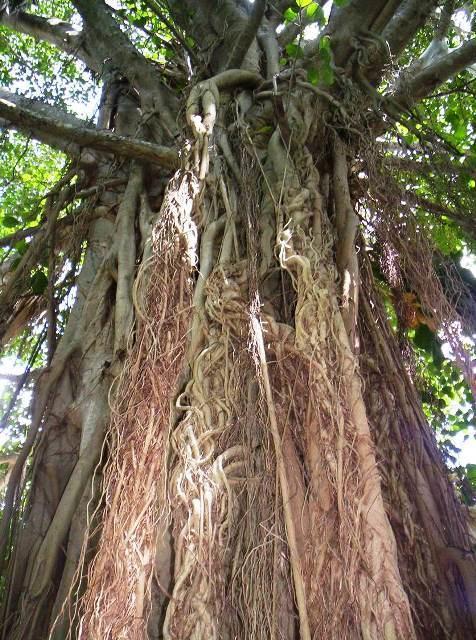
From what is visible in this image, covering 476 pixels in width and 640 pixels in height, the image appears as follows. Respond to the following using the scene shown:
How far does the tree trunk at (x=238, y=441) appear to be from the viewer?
1.28m

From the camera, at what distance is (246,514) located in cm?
143

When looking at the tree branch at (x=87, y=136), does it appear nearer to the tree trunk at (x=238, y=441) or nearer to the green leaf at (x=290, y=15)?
Result: the tree trunk at (x=238, y=441)

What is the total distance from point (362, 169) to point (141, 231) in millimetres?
987

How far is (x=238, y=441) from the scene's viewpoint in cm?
154

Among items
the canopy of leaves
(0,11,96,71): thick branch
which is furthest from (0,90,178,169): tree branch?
(0,11,96,71): thick branch

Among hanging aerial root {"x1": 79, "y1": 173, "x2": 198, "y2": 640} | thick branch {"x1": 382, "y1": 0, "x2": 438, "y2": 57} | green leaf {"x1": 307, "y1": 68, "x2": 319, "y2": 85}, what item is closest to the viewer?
hanging aerial root {"x1": 79, "y1": 173, "x2": 198, "y2": 640}

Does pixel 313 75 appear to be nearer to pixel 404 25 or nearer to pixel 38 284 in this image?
pixel 404 25

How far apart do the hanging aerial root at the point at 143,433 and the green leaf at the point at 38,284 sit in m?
0.97

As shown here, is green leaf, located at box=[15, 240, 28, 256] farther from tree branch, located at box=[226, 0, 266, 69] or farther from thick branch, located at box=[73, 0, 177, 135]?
tree branch, located at box=[226, 0, 266, 69]

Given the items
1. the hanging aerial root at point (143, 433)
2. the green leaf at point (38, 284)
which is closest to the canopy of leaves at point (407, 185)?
the green leaf at point (38, 284)

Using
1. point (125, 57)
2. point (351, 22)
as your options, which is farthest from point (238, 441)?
point (125, 57)

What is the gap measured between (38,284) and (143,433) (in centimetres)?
140

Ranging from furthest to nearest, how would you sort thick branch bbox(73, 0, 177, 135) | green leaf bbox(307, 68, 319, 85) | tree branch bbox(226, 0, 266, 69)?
thick branch bbox(73, 0, 177, 135), tree branch bbox(226, 0, 266, 69), green leaf bbox(307, 68, 319, 85)

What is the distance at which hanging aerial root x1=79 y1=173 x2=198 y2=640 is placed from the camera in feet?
4.06
